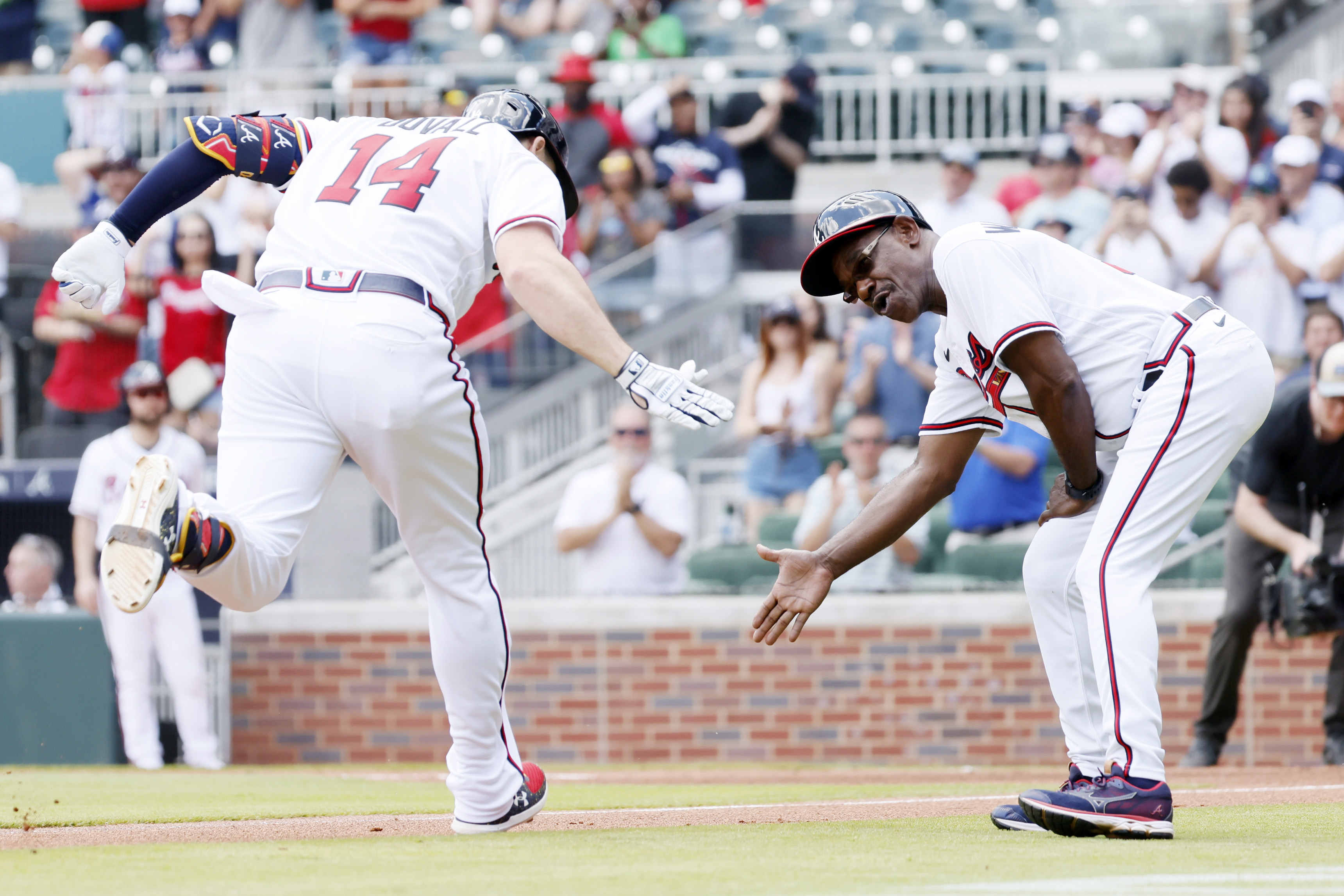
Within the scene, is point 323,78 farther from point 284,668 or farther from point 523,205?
point 523,205

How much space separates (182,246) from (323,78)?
141 inches

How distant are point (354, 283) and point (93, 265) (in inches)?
30.4

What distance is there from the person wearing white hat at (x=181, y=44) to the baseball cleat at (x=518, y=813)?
38.7 ft

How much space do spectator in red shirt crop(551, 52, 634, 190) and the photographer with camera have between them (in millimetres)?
6008

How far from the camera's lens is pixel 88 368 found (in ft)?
37.7

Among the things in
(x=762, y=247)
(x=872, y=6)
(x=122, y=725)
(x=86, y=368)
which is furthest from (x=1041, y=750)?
(x=872, y=6)

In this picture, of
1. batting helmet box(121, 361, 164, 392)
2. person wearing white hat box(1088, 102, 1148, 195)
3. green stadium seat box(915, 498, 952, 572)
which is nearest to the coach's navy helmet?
green stadium seat box(915, 498, 952, 572)

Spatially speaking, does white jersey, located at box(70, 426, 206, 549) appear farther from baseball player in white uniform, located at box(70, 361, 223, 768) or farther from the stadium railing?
the stadium railing

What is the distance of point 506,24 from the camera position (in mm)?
15445

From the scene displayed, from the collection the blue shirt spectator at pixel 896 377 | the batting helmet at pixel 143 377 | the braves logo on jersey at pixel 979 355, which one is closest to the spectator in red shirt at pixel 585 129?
the blue shirt spectator at pixel 896 377

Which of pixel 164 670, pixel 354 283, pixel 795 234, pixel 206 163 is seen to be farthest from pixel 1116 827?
pixel 795 234

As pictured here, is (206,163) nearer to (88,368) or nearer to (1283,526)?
(1283,526)

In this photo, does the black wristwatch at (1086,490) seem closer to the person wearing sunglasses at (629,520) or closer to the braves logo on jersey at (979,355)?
the braves logo on jersey at (979,355)

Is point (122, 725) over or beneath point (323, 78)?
beneath
